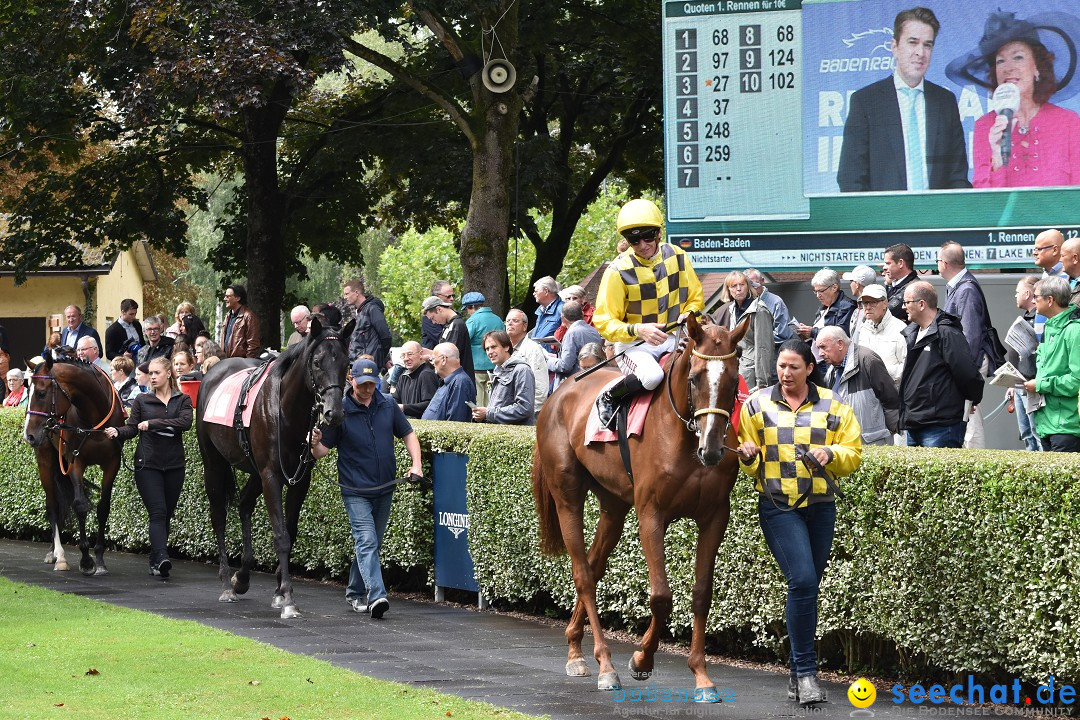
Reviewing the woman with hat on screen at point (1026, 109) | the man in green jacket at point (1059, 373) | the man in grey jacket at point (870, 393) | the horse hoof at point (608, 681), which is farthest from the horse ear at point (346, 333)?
the woman with hat on screen at point (1026, 109)

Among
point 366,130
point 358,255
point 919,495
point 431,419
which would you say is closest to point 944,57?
point 431,419

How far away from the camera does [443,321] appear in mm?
14195

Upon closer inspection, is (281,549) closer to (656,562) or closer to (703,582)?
(656,562)

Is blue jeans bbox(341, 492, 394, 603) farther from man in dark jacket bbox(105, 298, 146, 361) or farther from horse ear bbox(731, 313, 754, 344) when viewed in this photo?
man in dark jacket bbox(105, 298, 146, 361)

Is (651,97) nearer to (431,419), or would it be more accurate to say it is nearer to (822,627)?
(431,419)

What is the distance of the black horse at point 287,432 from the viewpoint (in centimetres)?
1022

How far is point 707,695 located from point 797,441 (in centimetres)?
138

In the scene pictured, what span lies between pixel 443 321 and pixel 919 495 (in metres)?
7.37

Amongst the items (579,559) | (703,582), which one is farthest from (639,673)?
(579,559)

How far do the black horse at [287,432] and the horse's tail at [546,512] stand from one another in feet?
5.87

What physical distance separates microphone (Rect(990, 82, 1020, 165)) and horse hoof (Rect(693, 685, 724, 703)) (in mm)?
7906

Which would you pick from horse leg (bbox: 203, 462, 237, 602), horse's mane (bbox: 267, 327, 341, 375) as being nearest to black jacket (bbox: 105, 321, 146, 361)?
horse leg (bbox: 203, 462, 237, 602)

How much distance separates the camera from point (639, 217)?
799 centimetres

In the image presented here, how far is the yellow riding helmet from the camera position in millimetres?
7961
